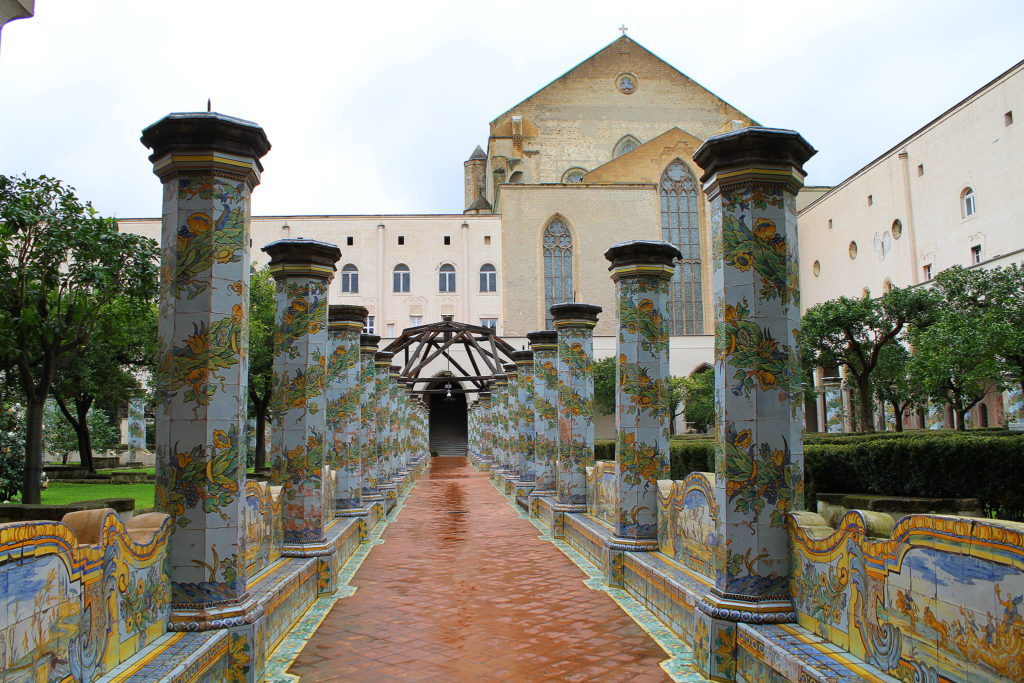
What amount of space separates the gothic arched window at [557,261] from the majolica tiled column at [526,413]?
26.9 meters

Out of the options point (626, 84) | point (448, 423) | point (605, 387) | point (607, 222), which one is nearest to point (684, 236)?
point (607, 222)

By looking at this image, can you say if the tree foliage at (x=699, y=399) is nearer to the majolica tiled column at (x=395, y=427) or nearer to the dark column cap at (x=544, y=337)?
the majolica tiled column at (x=395, y=427)

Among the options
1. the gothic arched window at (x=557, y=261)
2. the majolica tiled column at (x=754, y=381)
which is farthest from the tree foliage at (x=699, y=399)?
the majolica tiled column at (x=754, y=381)

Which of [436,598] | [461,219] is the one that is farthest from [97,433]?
[436,598]

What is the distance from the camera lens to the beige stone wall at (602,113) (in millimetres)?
49156

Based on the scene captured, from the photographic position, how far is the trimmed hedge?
27.0 feet

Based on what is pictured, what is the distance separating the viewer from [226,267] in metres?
5.29

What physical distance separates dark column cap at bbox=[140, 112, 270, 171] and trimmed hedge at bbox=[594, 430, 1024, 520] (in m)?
7.88

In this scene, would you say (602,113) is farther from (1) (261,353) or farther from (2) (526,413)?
(2) (526,413)

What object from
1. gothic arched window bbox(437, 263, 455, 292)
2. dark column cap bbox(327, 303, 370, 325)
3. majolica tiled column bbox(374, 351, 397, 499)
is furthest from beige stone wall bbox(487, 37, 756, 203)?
dark column cap bbox(327, 303, 370, 325)

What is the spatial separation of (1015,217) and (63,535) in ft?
95.7

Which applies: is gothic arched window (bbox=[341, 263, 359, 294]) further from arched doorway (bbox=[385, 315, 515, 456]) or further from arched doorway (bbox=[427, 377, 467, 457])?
arched doorway (bbox=[427, 377, 467, 457])

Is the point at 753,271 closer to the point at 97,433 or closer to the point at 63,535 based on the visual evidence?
the point at 63,535

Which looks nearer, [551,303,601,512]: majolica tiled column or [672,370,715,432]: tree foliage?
[551,303,601,512]: majolica tiled column
